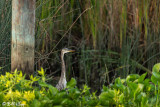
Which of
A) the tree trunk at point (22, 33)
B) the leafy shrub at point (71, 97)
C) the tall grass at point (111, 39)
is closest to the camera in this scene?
the leafy shrub at point (71, 97)

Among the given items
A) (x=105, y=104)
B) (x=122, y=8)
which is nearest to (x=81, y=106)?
(x=105, y=104)

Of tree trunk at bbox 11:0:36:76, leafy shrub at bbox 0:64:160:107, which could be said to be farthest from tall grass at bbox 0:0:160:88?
leafy shrub at bbox 0:64:160:107

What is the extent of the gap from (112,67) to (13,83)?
2.92 m

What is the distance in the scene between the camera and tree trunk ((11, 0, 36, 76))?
2764 millimetres

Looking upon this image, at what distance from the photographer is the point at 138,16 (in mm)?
5047

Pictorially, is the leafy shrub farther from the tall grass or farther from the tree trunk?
the tall grass

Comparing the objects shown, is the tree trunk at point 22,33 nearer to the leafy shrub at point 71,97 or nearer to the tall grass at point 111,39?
the leafy shrub at point 71,97

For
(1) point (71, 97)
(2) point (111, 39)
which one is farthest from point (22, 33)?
(2) point (111, 39)

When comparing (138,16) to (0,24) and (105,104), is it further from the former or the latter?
(105,104)

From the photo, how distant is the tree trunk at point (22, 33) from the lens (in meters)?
2.76

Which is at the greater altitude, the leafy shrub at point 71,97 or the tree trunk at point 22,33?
the tree trunk at point 22,33

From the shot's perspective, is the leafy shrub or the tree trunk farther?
the tree trunk

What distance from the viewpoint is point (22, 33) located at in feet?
9.13

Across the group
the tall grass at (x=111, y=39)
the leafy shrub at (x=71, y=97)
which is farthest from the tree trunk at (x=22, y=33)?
the tall grass at (x=111, y=39)
